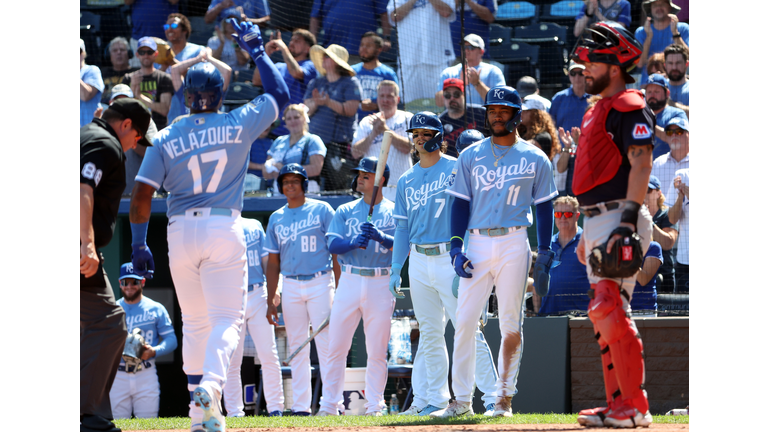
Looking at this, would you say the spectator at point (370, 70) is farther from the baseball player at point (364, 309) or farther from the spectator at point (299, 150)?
the baseball player at point (364, 309)

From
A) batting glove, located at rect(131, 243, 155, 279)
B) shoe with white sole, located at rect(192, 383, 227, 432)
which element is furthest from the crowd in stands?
shoe with white sole, located at rect(192, 383, 227, 432)

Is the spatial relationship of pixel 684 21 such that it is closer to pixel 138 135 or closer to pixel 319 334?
pixel 319 334

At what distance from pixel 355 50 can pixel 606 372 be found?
8.07 meters

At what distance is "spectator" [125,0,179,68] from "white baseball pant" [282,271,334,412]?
5.91 metres

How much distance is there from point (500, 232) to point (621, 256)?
5.68ft

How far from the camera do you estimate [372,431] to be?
4.26 meters

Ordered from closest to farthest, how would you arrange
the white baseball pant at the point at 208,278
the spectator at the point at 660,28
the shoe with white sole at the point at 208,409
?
the shoe with white sole at the point at 208,409 < the white baseball pant at the point at 208,278 < the spectator at the point at 660,28

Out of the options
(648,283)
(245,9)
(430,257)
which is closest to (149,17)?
(245,9)

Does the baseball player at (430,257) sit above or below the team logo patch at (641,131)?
below

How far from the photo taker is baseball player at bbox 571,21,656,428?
12.4 ft

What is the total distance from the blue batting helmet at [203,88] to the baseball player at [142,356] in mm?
A: 4697

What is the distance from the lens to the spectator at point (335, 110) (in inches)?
396

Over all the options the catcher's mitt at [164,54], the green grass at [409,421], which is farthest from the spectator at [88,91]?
the green grass at [409,421]

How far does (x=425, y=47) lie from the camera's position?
1038cm
